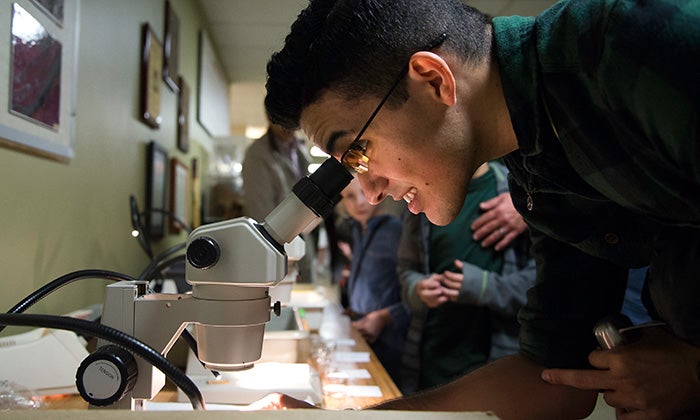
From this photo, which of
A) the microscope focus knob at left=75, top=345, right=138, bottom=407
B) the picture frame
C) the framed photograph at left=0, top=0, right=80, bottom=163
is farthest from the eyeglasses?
the picture frame

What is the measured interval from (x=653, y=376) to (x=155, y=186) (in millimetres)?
2116

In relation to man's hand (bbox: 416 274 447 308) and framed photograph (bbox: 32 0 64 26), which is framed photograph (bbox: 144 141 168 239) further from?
man's hand (bbox: 416 274 447 308)

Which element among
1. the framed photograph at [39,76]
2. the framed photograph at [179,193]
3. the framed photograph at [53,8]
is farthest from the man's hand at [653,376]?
the framed photograph at [179,193]

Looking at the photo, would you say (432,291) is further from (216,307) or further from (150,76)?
(150,76)

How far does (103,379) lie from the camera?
62 cm

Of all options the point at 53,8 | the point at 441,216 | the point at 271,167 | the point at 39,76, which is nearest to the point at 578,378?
the point at 441,216

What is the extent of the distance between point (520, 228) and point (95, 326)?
4.67 ft

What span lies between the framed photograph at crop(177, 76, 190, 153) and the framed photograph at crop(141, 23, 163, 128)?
21.0 inches

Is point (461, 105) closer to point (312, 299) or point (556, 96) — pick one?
point (556, 96)

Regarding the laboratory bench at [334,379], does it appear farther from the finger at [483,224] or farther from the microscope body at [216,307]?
the finger at [483,224]

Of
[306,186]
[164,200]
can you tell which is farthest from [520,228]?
[164,200]

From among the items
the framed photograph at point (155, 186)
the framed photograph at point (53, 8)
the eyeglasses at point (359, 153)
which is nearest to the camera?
the eyeglasses at point (359, 153)

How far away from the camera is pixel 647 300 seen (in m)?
0.88

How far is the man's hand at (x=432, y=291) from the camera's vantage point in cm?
173
